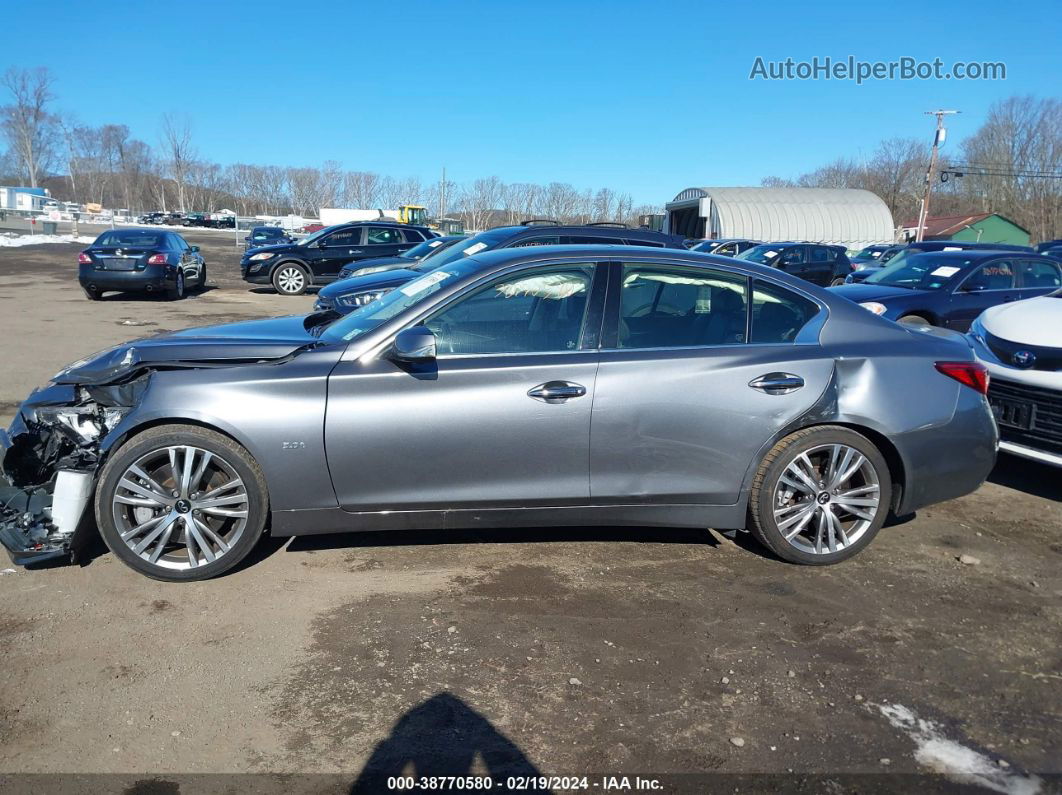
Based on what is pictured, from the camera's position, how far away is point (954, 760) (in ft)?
9.02

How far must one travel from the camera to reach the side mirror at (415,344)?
3646 millimetres

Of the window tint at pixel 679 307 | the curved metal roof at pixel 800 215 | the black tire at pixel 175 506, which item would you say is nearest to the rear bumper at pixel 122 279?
the black tire at pixel 175 506

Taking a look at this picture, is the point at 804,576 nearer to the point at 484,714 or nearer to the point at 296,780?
the point at 484,714

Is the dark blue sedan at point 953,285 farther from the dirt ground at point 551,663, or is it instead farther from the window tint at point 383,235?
the window tint at point 383,235

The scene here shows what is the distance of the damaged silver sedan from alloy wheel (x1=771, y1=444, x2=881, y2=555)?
0.01 meters

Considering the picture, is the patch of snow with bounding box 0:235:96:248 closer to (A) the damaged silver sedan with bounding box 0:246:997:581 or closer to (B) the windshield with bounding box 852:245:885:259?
(A) the damaged silver sedan with bounding box 0:246:997:581

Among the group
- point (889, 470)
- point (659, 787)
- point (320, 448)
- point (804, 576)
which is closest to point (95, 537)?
point (320, 448)

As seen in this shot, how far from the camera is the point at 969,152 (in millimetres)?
70812

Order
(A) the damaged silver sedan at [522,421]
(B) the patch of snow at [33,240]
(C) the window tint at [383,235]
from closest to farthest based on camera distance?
(A) the damaged silver sedan at [522,421] < (C) the window tint at [383,235] < (B) the patch of snow at [33,240]

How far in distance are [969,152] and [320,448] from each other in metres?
81.7

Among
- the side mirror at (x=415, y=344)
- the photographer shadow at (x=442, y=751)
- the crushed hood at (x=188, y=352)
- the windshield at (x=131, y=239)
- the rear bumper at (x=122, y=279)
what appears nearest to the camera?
the photographer shadow at (x=442, y=751)

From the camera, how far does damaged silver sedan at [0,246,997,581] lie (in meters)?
3.76

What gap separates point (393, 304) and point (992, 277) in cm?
897

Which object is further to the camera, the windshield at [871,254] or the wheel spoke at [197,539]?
the windshield at [871,254]
